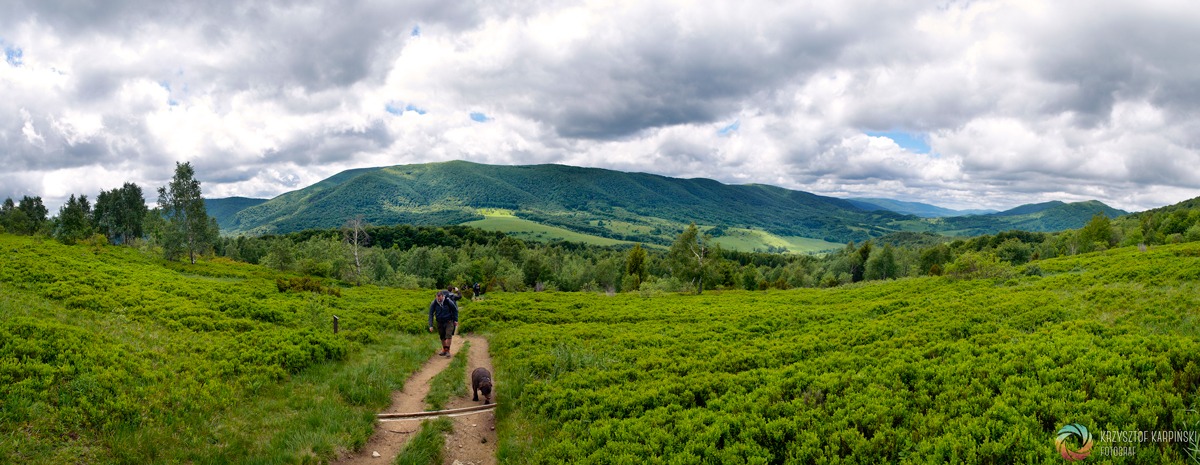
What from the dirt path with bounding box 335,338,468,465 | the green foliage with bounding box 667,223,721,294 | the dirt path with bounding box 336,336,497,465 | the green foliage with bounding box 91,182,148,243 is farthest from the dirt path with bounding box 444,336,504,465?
the green foliage with bounding box 91,182,148,243

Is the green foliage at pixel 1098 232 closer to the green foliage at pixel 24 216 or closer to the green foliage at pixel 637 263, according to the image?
the green foliage at pixel 637 263

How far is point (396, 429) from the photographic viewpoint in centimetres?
1203

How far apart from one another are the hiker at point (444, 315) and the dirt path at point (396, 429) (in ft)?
9.66

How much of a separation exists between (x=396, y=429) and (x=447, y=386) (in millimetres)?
3543

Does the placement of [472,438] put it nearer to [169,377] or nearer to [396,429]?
[396,429]

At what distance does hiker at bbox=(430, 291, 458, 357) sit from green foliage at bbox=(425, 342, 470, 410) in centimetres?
164

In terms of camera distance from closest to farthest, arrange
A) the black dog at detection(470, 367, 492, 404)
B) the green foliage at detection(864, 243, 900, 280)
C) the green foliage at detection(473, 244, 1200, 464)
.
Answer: the green foliage at detection(473, 244, 1200, 464) < the black dog at detection(470, 367, 492, 404) < the green foliage at detection(864, 243, 900, 280)

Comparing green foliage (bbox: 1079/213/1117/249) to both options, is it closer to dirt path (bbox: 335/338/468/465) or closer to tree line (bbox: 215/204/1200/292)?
tree line (bbox: 215/204/1200/292)

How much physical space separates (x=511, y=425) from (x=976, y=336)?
566 inches

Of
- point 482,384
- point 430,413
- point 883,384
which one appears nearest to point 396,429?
point 430,413

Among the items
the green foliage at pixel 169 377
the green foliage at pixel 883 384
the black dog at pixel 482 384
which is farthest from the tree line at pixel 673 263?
the black dog at pixel 482 384

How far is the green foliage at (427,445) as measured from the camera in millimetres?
10227

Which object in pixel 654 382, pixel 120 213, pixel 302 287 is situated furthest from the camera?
pixel 120 213

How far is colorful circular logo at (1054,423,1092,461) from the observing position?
683 cm
